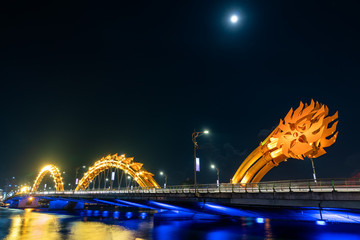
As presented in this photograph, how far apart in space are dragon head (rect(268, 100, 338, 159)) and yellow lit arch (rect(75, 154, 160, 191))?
3816 cm

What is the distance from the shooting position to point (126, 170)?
6969 cm

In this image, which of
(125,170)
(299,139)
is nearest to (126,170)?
(125,170)

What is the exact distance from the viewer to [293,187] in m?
23.4

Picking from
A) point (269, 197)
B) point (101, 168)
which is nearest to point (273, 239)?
point (269, 197)

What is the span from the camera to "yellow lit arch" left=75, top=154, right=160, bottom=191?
64.8 meters

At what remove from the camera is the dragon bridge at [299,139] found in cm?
2808

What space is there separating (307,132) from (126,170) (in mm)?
53214

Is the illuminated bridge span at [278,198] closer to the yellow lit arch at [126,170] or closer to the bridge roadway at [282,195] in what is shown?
the bridge roadway at [282,195]

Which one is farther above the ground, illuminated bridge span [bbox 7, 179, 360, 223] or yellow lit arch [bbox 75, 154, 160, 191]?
yellow lit arch [bbox 75, 154, 160, 191]

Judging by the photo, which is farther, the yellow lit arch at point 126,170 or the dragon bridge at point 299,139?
the yellow lit arch at point 126,170

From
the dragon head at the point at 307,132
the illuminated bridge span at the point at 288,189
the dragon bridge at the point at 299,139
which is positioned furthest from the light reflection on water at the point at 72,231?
the dragon head at the point at 307,132

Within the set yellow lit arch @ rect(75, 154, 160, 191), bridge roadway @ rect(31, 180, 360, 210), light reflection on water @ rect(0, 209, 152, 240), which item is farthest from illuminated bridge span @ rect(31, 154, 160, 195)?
bridge roadway @ rect(31, 180, 360, 210)

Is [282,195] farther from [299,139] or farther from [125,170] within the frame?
[125,170]

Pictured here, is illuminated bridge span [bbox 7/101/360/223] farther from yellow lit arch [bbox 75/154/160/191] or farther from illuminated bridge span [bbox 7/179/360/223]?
yellow lit arch [bbox 75/154/160/191]
